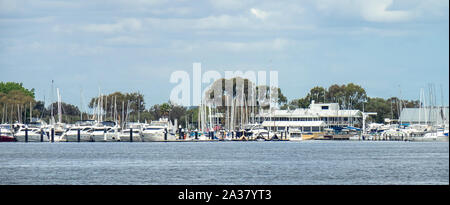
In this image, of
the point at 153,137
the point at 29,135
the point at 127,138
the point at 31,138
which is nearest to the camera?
the point at 153,137

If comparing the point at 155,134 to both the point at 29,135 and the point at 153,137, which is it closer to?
the point at 153,137

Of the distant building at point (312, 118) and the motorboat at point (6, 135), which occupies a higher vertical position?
the distant building at point (312, 118)

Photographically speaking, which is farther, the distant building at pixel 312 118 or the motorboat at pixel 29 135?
the distant building at pixel 312 118

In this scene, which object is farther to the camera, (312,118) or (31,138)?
(312,118)

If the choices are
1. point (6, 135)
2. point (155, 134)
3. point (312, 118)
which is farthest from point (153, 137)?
point (312, 118)

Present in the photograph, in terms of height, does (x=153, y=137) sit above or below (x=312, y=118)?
below

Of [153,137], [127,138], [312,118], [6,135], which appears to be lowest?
[127,138]

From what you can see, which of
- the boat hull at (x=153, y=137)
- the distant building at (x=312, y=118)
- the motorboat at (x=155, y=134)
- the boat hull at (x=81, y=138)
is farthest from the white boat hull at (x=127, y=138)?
the distant building at (x=312, y=118)

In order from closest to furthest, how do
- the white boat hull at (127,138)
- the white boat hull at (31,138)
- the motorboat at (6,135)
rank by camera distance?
the white boat hull at (31,138) → the white boat hull at (127,138) → the motorboat at (6,135)

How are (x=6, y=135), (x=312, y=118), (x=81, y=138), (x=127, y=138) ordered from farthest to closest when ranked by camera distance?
(x=312, y=118), (x=6, y=135), (x=127, y=138), (x=81, y=138)

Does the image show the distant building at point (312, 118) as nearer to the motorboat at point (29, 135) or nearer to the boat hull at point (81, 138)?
the boat hull at point (81, 138)

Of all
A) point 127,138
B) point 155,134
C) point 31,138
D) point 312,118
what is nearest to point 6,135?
point 31,138
